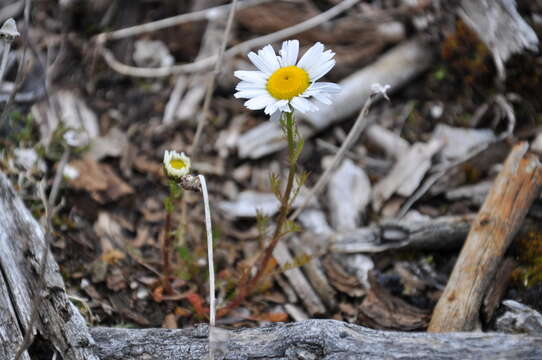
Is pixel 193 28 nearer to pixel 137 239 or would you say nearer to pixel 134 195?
pixel 134 195

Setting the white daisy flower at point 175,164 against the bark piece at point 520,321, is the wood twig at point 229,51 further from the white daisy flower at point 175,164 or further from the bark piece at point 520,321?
the bark piece at point 520,321

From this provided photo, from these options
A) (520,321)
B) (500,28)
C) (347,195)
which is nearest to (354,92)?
(347,195)

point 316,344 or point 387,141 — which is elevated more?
point 387,141

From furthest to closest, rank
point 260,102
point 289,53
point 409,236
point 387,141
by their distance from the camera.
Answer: point 387,141, point 409,236, point 289,53, point 260,102

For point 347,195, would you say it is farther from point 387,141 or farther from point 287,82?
point 287,82

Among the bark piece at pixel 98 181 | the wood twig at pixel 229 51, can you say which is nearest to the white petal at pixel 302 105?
the bark piece at pixel 98 181

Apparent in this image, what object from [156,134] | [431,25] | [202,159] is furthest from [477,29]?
[156,134]

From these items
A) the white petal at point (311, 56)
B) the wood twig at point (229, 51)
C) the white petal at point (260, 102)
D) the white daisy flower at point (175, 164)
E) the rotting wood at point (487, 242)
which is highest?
the wood twig at point (229, 51)
